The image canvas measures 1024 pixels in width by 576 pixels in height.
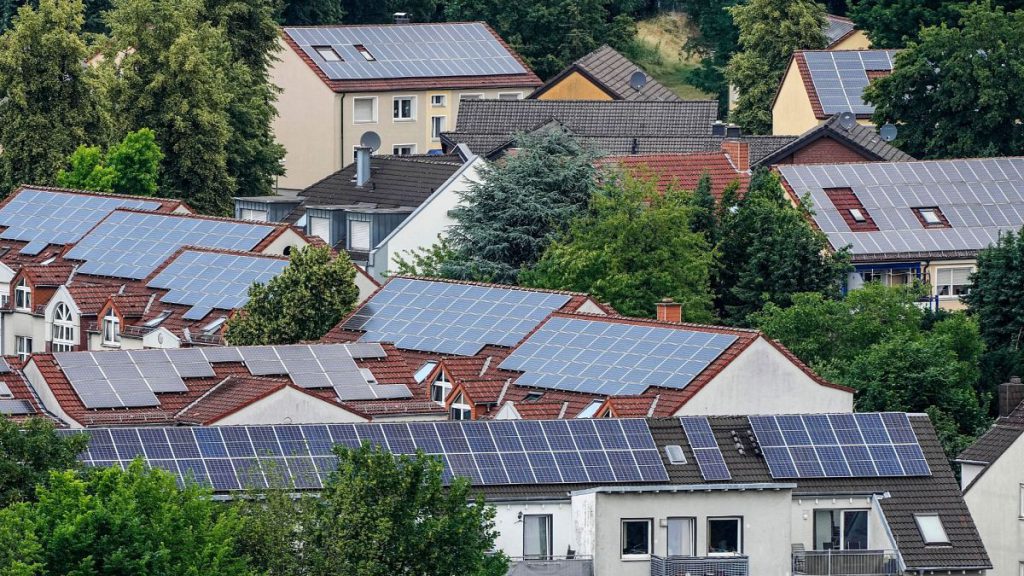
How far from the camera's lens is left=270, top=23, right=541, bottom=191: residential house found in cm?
15900

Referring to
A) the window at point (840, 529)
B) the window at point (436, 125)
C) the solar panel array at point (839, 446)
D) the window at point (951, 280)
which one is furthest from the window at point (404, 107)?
the window at point (840, 529)

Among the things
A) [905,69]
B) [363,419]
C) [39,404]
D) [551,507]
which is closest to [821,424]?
[551,507]

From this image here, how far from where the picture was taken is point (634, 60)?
17962 cm

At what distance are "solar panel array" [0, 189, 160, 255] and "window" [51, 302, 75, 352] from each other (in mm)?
7101

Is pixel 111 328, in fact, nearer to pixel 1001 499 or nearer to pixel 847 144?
pixel 847 144

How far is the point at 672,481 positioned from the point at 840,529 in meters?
4.06

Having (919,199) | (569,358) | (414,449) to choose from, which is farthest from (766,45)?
(414,449)

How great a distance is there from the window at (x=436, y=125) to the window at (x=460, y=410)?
71283mm

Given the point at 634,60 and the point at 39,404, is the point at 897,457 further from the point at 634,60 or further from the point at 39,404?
the point at 634,60

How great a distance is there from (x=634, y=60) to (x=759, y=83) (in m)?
25.1

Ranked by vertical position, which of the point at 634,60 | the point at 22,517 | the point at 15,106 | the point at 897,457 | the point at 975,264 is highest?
the point at 634,60

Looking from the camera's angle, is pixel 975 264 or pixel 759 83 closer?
pixel 975 264

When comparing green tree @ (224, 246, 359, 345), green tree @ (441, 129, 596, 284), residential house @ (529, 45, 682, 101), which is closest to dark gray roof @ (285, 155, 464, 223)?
green tree @ (441, 129, 596, 284)

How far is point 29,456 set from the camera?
70938 mm
